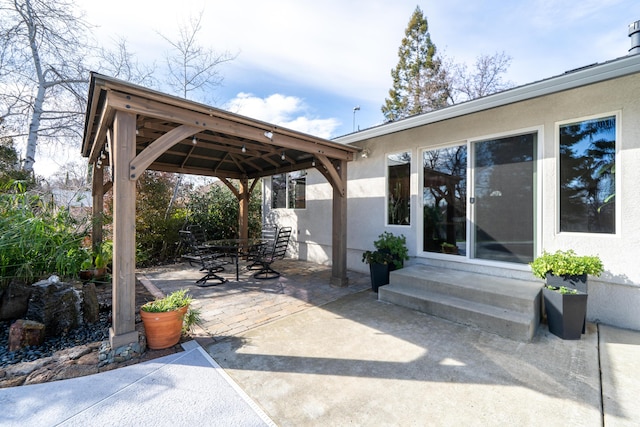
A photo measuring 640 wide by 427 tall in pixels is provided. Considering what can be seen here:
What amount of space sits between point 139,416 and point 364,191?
5.28m

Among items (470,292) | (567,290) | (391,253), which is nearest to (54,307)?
(391,253)

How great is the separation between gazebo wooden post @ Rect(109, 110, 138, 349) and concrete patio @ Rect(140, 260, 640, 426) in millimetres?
788

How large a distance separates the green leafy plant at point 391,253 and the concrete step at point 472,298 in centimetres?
31

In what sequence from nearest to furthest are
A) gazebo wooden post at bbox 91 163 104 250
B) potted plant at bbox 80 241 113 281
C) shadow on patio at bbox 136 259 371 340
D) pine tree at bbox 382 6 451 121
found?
shadow on patio at bbox 136 259 371 340
potted plant at bbox 80 241 113 281
gazebo wooden post at bbox 91 163 104 250
pine tree at bbox 382 6 451 121

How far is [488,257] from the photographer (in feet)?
14.6

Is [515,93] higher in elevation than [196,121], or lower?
higher

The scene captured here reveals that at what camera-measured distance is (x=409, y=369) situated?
2.49 meters

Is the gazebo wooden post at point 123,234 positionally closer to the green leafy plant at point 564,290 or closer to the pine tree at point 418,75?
the green leafy plant at point 564,290

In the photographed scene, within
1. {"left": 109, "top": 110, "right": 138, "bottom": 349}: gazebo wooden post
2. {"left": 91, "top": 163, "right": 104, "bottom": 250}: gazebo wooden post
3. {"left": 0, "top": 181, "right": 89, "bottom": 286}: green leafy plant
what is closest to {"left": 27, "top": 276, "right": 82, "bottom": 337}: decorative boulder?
{"left": 0, "top": 181, "right": 89, "bottom": 286}: green leafy plant

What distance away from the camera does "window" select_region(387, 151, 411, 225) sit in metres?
5.50

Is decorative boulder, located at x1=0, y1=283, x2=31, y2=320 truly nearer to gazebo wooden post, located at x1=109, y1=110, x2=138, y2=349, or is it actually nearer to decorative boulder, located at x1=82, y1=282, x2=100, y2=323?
decorative boulder, located at x1=82, y1=282, x2=100, y2=323

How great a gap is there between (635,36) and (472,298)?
160 inches

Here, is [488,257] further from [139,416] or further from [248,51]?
[248,51]

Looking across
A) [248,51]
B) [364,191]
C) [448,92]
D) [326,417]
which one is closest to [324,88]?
[248,51]
